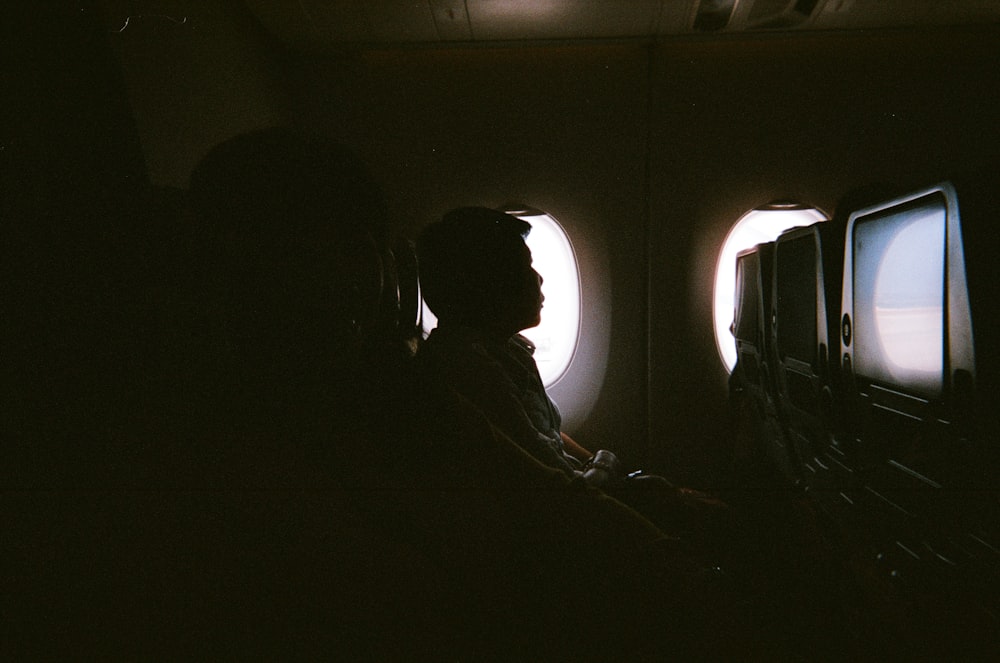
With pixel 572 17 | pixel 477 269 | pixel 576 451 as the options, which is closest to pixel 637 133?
pixel 572 17

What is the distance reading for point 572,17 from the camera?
1.52 meters

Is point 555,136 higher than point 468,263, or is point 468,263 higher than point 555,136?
point 555,136

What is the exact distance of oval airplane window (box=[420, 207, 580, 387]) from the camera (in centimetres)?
176

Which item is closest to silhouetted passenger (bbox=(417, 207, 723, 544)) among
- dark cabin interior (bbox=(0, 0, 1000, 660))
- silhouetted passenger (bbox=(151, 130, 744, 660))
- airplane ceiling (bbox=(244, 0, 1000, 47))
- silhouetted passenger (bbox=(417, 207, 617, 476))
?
silhouetted passenger (bbox=(417, 207, 617, 476))

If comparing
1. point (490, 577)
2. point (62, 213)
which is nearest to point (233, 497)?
point (490, 577)

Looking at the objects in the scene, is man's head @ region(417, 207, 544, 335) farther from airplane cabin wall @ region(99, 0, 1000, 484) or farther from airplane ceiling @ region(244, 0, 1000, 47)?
airplane ceiling @ region(244, 0, 1000, 47)

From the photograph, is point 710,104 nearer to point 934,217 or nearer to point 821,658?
point 934,217

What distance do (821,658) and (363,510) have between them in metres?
0.78

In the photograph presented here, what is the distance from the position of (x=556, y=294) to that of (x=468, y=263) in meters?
0.66

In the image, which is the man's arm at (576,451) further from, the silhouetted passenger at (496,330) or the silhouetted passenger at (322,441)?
the silhouetted passenger at (322,441)

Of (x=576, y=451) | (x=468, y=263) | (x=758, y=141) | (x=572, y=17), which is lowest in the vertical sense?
(x=576, y=451)

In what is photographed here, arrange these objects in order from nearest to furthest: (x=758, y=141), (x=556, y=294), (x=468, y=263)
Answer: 1. (x=468, y=263)
2. (x=758, y=141)
3. (x=556, y=294)

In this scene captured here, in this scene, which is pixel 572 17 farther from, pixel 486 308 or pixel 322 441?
pixel 322 441

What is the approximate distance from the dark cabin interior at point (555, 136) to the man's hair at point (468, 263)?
11 cm
